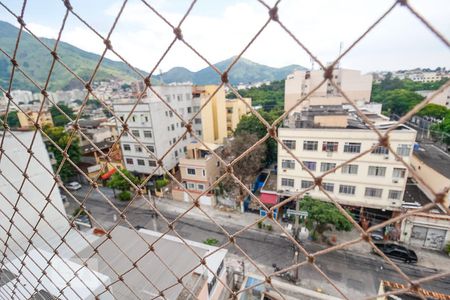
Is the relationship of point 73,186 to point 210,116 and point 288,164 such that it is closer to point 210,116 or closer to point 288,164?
point 210,116

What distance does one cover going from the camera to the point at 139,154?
757cm

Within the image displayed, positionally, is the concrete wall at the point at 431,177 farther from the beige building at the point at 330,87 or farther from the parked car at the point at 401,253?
the beige building at the point at 330,87

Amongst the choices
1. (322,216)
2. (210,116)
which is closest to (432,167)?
(322,216)

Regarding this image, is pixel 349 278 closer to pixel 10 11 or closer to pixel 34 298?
pixel 34 298

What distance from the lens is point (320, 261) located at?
4512mm

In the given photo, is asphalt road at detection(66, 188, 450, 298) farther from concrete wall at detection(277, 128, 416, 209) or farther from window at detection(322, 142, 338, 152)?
window at detection(322, 142, 338, 152)

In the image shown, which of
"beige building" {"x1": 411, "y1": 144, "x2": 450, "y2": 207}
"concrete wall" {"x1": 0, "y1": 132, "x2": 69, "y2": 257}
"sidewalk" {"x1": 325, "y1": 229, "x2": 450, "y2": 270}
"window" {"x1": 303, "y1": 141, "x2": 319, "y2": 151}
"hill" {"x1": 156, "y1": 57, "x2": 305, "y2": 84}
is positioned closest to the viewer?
"concrete wall" {"x1": 0, "y1": 132, "x2": 69, "y2": 257}

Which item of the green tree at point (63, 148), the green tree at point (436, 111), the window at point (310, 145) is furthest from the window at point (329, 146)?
the green tree at point (436, 111)

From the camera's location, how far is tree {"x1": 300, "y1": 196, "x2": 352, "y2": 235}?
14.4 ft

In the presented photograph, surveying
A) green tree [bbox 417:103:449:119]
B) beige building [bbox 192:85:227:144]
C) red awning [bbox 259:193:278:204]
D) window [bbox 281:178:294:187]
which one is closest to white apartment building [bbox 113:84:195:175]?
beige building [bbox 192:85:227:144]

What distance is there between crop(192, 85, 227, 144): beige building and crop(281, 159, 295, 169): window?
13.6 ft

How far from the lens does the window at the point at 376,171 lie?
4.73 meters

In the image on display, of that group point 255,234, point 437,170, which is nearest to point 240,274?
point 255,234

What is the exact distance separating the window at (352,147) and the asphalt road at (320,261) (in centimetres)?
206
